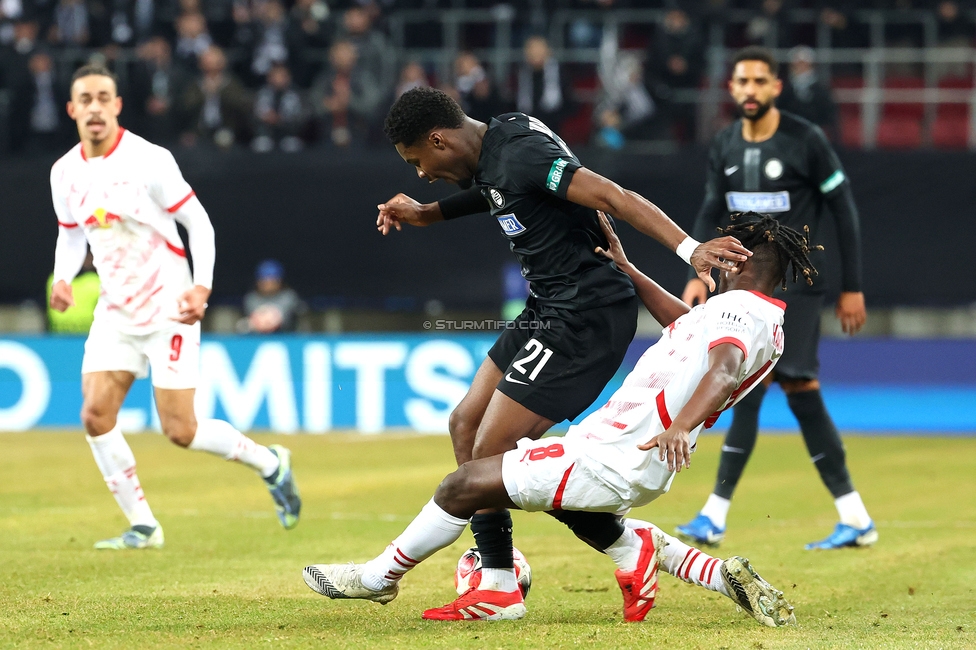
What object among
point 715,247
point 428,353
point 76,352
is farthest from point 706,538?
point 76,352

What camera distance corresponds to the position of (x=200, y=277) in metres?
7.17

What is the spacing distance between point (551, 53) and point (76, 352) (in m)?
6.92

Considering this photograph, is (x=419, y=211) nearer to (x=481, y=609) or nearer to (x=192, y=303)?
(x=192, y=303)

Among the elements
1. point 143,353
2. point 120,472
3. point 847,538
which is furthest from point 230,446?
point 847,538

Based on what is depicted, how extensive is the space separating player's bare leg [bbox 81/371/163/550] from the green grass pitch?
0.20 m

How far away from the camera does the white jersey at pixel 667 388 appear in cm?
502

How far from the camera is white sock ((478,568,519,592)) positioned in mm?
5539

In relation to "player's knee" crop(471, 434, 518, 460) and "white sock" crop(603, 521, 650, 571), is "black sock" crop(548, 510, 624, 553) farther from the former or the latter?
"player's knee" crop(471, 434, 518, 460)

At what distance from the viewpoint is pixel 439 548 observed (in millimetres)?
5293

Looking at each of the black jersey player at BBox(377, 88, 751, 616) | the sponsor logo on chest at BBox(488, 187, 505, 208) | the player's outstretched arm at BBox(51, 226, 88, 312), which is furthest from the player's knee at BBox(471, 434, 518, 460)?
the player's outstretched arm at BBox(51, 226, 88, 312)

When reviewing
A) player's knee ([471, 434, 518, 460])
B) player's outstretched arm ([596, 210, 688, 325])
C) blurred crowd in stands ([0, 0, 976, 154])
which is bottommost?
player's knee ([471, 434, 518, 460])

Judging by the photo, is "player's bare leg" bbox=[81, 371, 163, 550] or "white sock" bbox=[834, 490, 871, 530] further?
"white sock" bbox=[834, 490, 871, 530]

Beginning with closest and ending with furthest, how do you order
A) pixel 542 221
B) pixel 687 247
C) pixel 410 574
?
pixel 687 247 → pixel 542 221 → pixel 410 574

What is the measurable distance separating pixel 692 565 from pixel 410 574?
1.91 m
